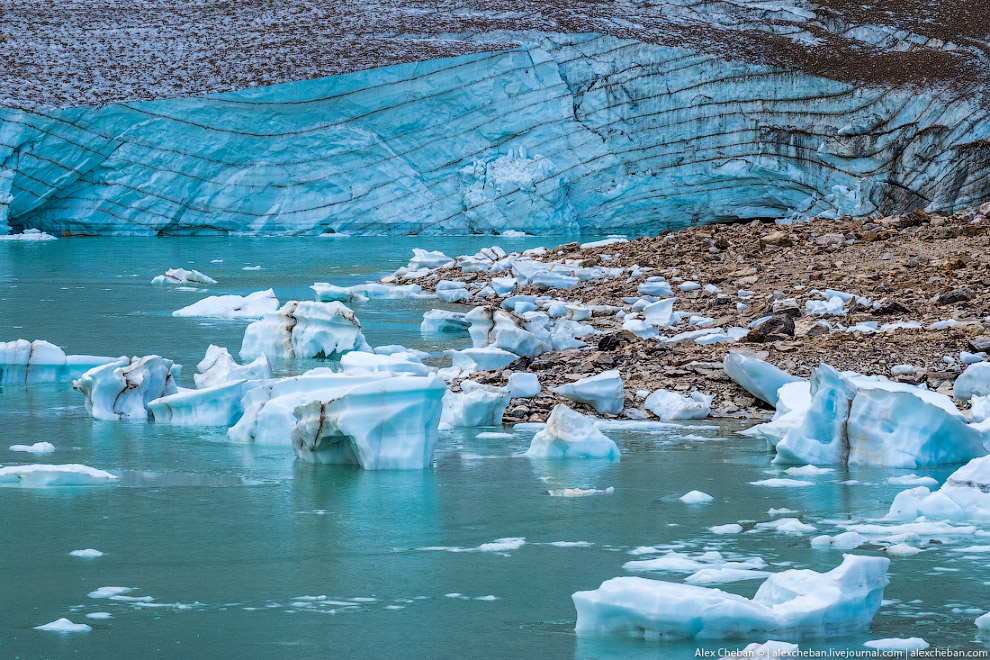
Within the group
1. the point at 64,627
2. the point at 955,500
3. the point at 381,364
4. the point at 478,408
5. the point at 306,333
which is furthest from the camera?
the point at 306,333

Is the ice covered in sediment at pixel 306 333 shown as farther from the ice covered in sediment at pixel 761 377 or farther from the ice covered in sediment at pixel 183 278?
the ice covered in sediment at pixel 183 278

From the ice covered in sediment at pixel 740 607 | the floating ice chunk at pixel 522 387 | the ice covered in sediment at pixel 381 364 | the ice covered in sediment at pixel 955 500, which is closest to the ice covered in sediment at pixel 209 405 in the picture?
the ice covered in sediment at pixel 381 364

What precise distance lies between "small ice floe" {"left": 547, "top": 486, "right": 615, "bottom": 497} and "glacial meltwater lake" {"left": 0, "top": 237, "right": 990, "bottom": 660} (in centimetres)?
5

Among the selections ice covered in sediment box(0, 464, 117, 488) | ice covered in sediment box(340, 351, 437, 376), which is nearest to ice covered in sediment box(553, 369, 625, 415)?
ice covered in sediment box(340, 351, 437, 376)

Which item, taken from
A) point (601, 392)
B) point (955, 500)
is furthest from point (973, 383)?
point (955, 500)

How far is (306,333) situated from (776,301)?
290 cm

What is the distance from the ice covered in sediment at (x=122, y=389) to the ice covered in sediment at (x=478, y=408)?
1.20m

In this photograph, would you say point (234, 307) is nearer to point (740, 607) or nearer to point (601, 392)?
point (601, 392)

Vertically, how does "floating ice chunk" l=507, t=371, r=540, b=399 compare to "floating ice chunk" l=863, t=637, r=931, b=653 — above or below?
above

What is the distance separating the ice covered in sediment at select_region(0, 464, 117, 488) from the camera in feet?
10.9

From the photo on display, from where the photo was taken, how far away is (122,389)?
459 cm

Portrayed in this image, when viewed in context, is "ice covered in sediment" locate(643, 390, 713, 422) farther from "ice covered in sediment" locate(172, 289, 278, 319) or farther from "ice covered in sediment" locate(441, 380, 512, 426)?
Result: "ice covered in sediment" locate(172, 289, 278, 319)

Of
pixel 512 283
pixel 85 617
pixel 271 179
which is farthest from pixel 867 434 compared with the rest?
pixel 271 179

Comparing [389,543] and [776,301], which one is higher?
[776,301]
